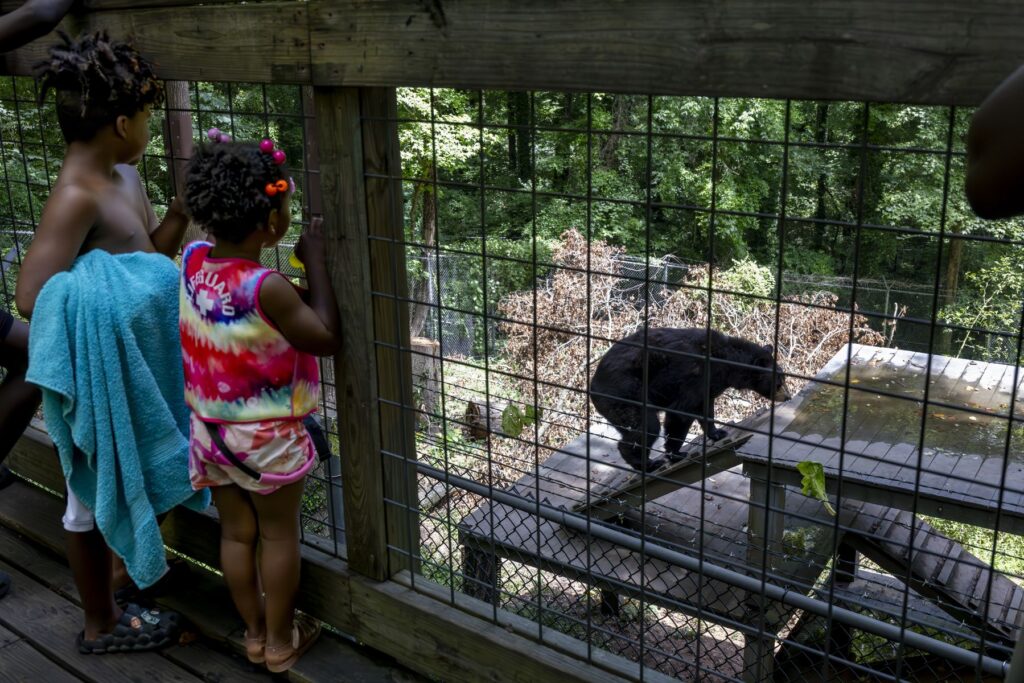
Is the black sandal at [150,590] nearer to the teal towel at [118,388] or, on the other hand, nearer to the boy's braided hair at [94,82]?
the teal towel at [118,388]

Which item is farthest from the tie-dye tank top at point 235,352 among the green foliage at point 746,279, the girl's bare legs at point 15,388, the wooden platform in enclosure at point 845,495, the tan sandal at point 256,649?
the green foliage at point 746,279

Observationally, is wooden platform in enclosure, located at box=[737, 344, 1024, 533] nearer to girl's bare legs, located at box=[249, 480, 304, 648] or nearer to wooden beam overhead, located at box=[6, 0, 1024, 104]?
girl's bare legs, located at box=[249, 480, 304, 648]

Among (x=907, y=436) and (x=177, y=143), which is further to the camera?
(x=907, y=436)

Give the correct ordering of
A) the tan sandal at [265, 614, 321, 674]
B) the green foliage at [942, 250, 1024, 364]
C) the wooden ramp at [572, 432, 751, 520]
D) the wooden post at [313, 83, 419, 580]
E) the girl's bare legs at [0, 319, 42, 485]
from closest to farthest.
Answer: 1. the wooden post at [313, 83, 419, 580]
2. the tan sandal at [265, 614, 321, 674]
3. the girl's bare legs at [0, 319, 42, 485]
4. the wooden ramp at [572, 432, 751, 520]
5. the green foliage at [942, 250, 1024, 364]

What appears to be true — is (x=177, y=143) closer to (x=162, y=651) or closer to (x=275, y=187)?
(x=275, y=187)

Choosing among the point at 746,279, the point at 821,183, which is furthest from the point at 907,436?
the point at 821,183

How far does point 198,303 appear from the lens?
212 centimetres

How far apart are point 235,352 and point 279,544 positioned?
1.74 feet

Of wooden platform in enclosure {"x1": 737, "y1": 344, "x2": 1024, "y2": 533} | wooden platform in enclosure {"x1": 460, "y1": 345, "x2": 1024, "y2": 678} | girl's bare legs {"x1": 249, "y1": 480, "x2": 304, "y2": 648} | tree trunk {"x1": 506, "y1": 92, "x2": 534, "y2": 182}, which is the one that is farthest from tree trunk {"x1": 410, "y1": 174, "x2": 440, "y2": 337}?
girl's bare legs {"x1": 249, "y1": 480, "x2": 304, "y2": 648}

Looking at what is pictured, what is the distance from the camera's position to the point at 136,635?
252 cm

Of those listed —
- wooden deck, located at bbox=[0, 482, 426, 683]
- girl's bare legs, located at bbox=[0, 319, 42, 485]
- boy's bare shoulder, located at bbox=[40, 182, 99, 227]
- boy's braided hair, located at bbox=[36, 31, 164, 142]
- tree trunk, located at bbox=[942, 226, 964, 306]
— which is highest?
boy's braided hair, located at bbox=[36, 31, 164, 142]

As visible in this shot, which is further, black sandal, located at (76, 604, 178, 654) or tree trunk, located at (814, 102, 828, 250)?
tree trunk, located at (814, 102, 828, 250)

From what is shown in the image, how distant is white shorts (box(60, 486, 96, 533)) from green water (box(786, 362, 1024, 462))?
3.22 m

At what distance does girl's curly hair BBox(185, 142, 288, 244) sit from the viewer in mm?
2031
